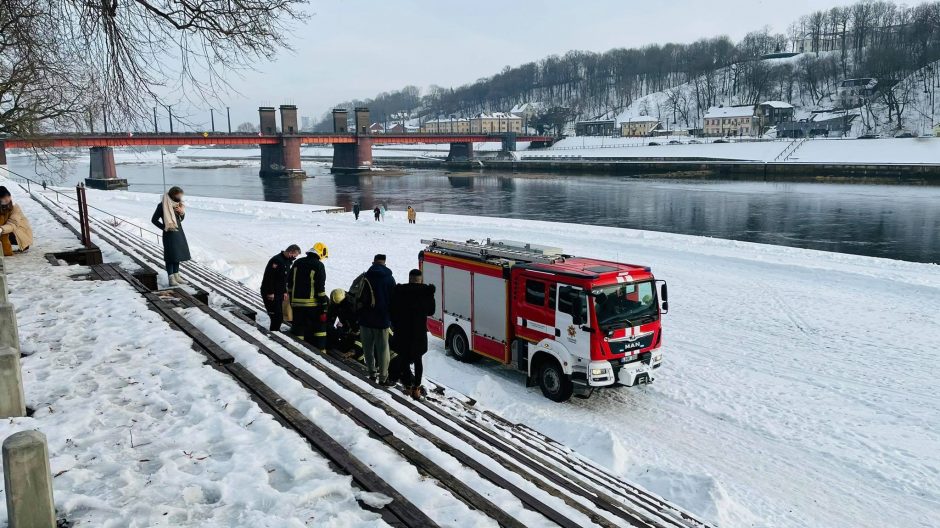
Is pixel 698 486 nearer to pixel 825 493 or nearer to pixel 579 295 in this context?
pixel 825 493

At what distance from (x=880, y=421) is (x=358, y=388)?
8.48m

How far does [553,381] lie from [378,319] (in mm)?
4050

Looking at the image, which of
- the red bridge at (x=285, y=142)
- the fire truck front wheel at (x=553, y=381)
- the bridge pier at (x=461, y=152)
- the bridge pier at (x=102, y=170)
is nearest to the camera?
the fire truck front wheel at (x=553, y=381)

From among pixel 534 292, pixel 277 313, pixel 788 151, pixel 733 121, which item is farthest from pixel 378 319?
pixel 733 121

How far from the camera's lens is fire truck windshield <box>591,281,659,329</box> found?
10.5 meters

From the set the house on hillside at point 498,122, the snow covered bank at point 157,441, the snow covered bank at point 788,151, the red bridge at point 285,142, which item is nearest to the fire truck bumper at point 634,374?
the snow covered bank at point 157,441

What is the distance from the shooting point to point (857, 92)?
431 feet

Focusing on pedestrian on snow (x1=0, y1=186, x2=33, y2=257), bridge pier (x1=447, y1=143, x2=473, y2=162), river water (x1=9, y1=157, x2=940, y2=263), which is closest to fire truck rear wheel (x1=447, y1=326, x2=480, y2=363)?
pedestrian on snow (x1=0, y1=186, x2=33, y2=257)

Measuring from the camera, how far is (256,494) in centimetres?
473

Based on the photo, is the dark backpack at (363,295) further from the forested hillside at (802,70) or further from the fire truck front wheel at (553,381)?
the forested hillside at (802,70)

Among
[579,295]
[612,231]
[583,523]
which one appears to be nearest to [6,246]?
[579,295]

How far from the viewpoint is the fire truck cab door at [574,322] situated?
10.5 metres

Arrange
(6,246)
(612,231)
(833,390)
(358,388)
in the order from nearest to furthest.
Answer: (358,388), (833,390), (6,246), (612,231)

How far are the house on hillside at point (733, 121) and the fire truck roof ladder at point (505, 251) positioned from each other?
137381mm
